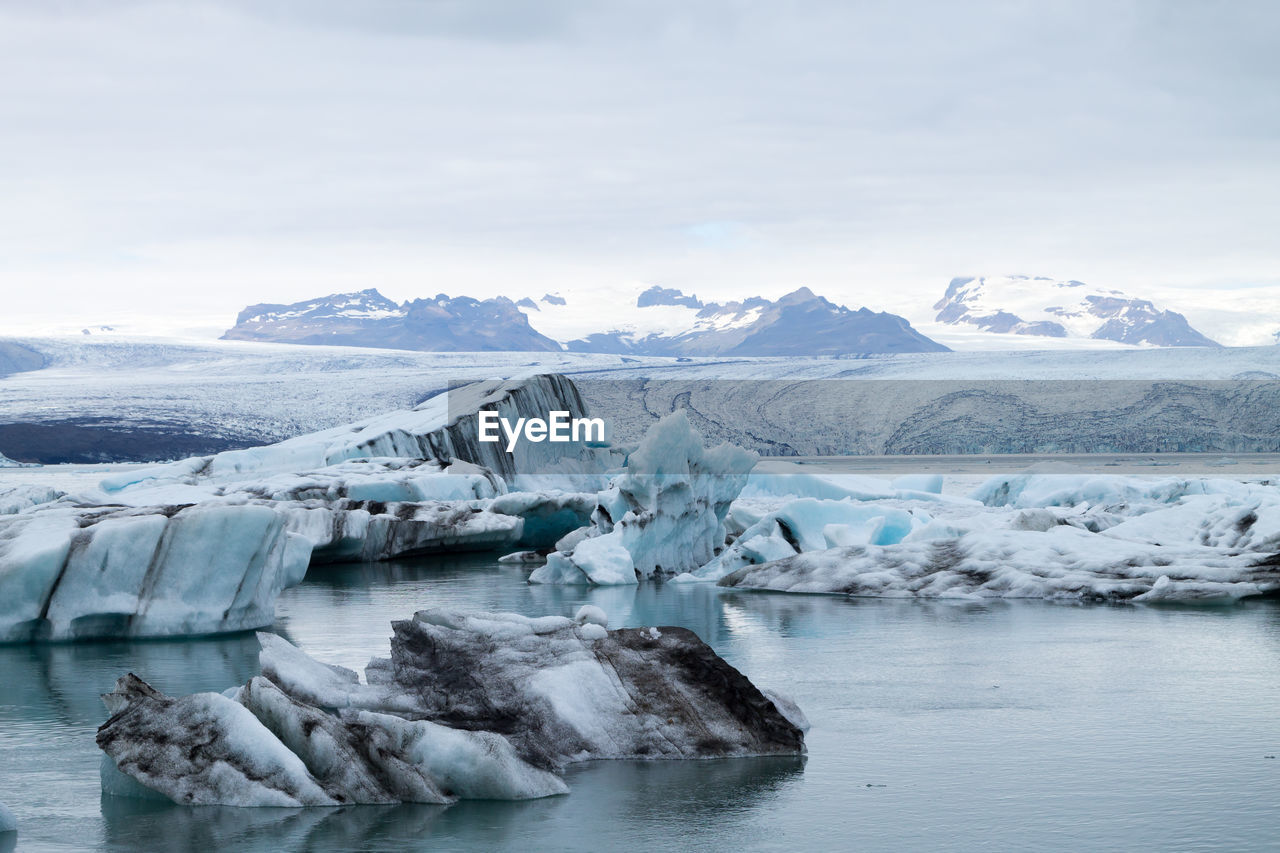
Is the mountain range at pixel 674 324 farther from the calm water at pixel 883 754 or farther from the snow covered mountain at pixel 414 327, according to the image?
the calm water at pixel 883 754

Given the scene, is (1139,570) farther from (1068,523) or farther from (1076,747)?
(1076,747)

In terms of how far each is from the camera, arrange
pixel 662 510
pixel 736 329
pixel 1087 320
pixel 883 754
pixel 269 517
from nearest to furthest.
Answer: pixel 883 754 → pixel 269 517 → pixel 662 510 → pixel 736 329 → pixel 1087 320

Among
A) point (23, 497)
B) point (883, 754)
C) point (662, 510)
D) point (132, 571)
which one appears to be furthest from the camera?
point (23, 497)

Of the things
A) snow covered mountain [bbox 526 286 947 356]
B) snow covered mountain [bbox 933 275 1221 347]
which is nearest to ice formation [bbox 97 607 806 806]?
snow covered mountain [bbox 526 286 947 356]

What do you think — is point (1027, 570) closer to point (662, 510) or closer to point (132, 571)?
point (662, 510)

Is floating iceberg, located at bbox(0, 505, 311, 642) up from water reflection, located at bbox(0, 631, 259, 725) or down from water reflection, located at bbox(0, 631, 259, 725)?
up

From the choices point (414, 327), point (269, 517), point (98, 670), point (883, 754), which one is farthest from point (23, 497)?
point (414, 327)

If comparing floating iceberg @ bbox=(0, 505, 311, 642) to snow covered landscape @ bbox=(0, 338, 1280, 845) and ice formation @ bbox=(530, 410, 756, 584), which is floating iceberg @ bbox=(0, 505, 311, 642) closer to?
snow covered landscape @ bbox=(0, 338, 1280, 845)
